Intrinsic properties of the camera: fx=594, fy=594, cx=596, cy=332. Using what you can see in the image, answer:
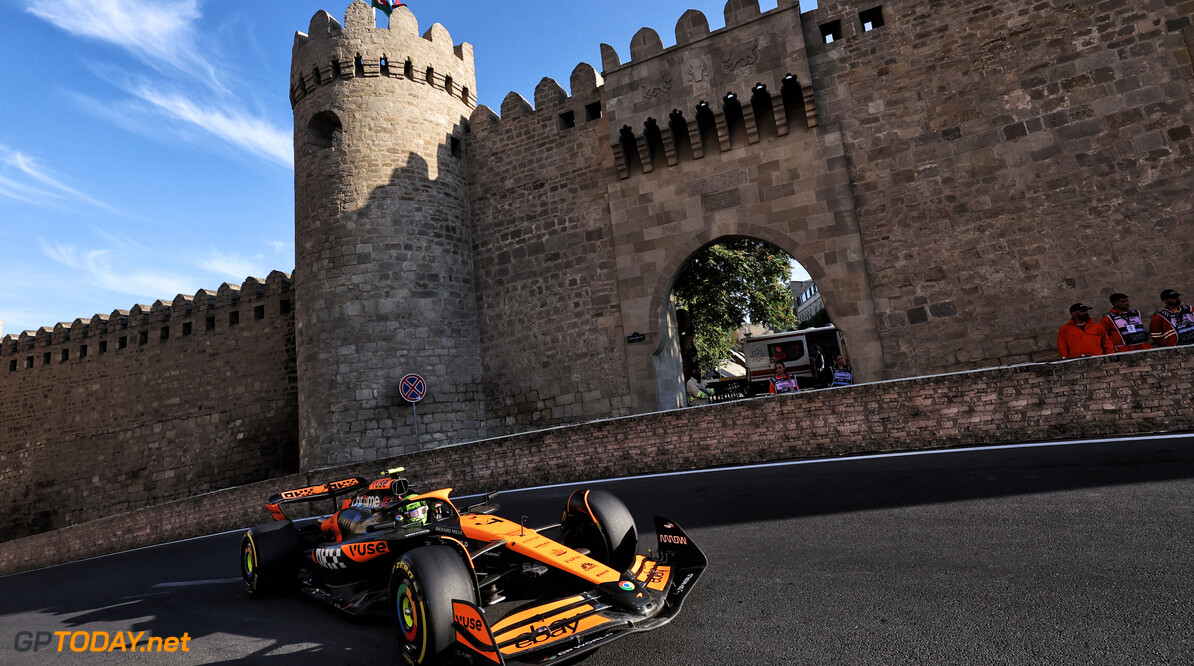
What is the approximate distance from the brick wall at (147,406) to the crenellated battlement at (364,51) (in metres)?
6.04

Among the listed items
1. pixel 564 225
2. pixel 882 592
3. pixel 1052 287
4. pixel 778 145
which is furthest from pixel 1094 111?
pixel 882 592

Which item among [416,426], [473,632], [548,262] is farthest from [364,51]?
[473,632]

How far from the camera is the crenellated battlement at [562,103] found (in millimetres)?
14219

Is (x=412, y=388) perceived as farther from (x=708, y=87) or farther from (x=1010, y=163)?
(x=1010, y=163)

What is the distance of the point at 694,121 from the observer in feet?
41.1

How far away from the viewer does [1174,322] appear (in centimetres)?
724

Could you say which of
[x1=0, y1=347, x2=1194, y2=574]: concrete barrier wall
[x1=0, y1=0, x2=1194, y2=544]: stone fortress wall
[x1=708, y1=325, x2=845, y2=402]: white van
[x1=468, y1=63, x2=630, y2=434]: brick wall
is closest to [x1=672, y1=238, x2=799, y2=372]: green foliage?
[x1=708, y1=325, x2=845, y2=402]: white van

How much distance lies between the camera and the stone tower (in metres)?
13.1

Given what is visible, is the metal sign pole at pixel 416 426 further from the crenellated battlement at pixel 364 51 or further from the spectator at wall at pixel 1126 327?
the spectator at wall at pixel 1126 327

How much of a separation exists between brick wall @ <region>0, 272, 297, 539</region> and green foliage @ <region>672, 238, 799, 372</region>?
12.8 m

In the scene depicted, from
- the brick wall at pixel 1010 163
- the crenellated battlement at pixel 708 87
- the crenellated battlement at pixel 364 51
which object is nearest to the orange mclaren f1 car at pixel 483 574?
the brick wall at pixel 1010 163

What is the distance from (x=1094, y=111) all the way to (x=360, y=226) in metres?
14.3

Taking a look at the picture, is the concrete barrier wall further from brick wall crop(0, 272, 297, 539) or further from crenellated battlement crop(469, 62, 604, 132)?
crenellated battlement crop(469, 62, 604, 132)

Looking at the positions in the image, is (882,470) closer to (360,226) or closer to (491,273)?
(491,273)
